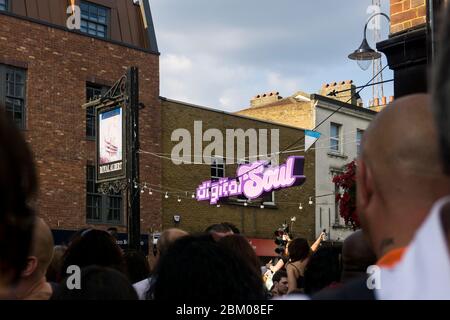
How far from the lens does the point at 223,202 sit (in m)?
23.3

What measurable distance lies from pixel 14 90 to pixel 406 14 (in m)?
12.4

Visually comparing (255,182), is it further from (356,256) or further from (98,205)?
(356,256)

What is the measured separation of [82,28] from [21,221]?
2052cm

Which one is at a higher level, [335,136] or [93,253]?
[335,136]

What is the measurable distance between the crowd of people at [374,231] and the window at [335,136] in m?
25.7

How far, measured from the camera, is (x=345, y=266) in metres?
3.15

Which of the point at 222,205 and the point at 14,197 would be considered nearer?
the point at 14,197

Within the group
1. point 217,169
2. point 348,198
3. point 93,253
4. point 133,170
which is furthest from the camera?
point 217,169

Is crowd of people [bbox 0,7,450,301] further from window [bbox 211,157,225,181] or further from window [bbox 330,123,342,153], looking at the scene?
window [bbox 330,123,342,153]

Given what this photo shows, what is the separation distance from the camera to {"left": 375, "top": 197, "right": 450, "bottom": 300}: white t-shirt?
0.99 m

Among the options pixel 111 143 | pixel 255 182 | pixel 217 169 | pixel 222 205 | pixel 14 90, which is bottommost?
pixel 222 205

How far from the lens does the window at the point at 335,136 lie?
2808 cm

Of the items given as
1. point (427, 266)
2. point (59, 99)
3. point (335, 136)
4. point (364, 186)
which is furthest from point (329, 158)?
point (427, 266)

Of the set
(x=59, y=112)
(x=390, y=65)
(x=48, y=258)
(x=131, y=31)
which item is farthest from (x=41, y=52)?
(x=48, y=258)
